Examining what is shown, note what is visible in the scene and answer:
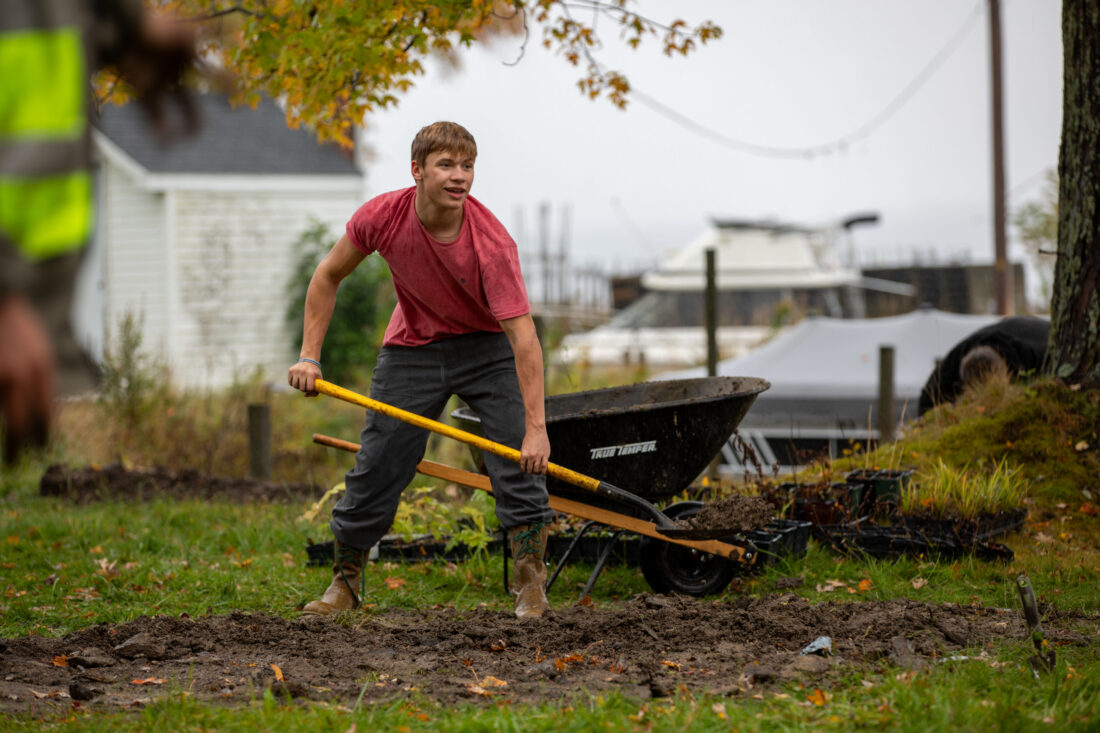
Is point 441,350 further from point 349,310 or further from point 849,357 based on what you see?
point 349,310

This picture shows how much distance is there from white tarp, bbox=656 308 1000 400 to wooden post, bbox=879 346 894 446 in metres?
1.68

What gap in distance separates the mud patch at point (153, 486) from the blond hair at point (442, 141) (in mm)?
3744

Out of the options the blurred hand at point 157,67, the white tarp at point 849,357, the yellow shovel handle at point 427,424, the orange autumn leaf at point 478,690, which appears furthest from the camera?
the white tarp at point 849,357

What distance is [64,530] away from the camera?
6.04 meters

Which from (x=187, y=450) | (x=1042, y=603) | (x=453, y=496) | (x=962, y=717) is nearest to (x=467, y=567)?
(x=453, y=496)

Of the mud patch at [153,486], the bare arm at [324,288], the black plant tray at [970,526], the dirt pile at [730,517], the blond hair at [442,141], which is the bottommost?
the mud patch at [153,486]

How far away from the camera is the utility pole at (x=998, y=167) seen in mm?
16234

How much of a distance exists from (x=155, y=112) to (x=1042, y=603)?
3.74 metres

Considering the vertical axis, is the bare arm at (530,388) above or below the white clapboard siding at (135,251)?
below

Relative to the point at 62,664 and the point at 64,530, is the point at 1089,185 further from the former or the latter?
the point at 64,530

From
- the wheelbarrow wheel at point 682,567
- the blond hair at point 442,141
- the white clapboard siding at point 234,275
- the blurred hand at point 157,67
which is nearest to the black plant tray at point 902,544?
the wheelbarrow wheel at point 682,567

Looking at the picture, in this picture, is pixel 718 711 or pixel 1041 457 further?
pixel 1041 457

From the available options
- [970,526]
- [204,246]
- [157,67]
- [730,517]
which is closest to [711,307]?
[970,526]

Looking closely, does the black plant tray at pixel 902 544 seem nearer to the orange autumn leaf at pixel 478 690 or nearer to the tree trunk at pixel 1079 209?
the tree trunk at pixel 1079 209
